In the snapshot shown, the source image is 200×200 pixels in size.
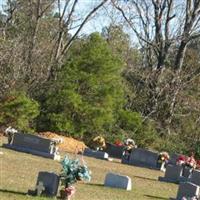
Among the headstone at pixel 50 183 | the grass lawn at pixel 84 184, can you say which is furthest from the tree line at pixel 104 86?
the headstone at pixel 50 183

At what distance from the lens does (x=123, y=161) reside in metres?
27.2

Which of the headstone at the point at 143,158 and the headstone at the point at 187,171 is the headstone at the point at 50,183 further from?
the headstone at the point at 143,158

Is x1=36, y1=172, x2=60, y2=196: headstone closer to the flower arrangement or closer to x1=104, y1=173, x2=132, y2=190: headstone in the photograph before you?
the flower arrangement

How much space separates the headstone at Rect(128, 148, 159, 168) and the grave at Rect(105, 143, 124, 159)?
5.21ft

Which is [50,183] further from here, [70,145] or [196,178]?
[70,145]

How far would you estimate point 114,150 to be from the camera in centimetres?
2930

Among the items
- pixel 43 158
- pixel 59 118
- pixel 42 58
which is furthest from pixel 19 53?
pixel 43 158

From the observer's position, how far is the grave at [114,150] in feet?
94.9

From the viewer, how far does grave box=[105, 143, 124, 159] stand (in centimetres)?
2892

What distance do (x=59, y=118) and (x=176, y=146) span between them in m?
6.77

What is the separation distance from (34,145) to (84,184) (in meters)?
7.52

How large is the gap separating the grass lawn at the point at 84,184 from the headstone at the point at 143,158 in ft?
8.26

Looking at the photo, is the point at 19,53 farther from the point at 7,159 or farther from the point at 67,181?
the point at 67,181

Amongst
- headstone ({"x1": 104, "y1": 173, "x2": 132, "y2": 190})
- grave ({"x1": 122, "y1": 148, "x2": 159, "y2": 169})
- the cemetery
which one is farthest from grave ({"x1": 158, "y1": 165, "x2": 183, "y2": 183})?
headstone ({"x1": 104, "y1": 173, "x2": 132, "y2": 190})
